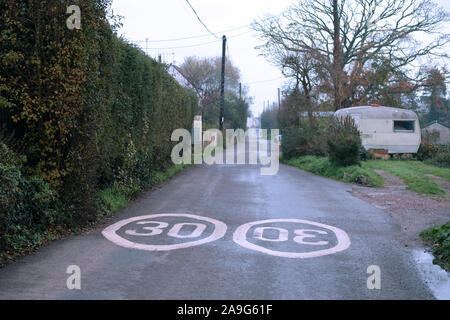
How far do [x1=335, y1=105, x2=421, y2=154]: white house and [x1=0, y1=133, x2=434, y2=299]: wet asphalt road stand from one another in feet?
53.4

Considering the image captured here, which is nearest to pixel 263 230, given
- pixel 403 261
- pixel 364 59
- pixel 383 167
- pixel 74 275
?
pixel 403 261

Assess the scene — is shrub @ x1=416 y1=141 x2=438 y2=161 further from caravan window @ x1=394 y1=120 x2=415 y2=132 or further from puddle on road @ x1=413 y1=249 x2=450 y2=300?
puddle on road @ x1=413 y1=249 x2=450 y2=300

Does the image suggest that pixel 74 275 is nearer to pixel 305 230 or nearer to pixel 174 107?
pixel 305 230

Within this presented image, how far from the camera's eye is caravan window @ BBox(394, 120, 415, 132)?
2633 centimetres

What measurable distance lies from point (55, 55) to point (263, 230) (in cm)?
456

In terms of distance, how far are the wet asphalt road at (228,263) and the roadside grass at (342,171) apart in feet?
19.1

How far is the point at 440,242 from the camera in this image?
7.02 metres

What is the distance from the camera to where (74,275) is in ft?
17.3

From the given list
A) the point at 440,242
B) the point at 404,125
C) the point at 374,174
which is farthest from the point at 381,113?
the point at 440,242

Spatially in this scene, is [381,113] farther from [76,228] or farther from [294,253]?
[76,228]

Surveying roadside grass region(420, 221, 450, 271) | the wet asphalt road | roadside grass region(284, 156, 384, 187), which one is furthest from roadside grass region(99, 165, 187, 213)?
roadside grass region(284, 156, 384, 187)

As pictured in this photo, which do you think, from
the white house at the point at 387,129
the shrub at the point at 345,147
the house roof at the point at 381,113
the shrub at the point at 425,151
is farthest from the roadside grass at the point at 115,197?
the shrub at the point at 425,151

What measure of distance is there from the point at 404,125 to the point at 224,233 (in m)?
22.0
